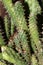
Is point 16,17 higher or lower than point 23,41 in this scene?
higher

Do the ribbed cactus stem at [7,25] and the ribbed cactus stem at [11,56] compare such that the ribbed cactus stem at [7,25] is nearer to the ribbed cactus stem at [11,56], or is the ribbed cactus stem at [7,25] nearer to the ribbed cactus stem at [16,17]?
the ribbed cactus stem at [16,17]

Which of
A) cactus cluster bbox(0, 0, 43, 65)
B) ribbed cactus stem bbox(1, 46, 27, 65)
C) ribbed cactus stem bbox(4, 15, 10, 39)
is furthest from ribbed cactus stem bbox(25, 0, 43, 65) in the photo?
ribbed cactus stem bbox(4, 15, 10, 39)

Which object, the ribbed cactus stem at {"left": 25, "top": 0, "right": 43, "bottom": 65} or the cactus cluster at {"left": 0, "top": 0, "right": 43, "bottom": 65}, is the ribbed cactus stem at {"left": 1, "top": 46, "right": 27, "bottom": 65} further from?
the ribbed cactus stem at {"left": 25, "top": 0, "right": 43, "bottom": 65}

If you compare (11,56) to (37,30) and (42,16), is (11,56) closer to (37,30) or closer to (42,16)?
(37,30)

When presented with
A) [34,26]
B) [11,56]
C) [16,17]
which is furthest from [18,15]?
[11,56]

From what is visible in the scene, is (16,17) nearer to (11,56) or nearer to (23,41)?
(23,41)

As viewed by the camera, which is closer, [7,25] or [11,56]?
[11,56]

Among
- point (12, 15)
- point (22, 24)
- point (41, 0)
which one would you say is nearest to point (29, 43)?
point (22, 24)

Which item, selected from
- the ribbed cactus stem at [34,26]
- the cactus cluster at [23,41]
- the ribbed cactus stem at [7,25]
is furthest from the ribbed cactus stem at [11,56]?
the ribbed cactus stem at [7,25]

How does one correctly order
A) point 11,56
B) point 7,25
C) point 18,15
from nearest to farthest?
point 11,56
point 18,15
point 7,25
